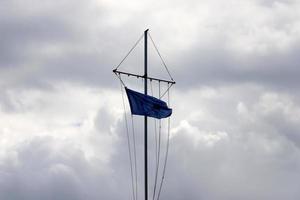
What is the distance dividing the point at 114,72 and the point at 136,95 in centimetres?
482

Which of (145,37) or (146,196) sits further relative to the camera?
(145,37)

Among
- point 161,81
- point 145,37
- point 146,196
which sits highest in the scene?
point 145,37

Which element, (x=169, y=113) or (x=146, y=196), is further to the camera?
(x=169, y=113)

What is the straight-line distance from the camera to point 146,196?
233 ft

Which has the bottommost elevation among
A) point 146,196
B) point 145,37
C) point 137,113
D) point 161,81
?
point 146,196

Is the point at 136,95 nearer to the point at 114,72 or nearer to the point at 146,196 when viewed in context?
the point at 114,72

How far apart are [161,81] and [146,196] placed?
17.2 metres

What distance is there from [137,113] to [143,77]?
559 centimetres

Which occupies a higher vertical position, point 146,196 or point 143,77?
point 143,77

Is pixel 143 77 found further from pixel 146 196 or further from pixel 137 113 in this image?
pixel 146 196

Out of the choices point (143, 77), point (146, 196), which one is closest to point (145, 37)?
point (143, 77)

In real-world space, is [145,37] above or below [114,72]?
above

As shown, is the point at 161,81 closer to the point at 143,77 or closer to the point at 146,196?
the point at 143,77

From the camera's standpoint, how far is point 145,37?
3041 inches
